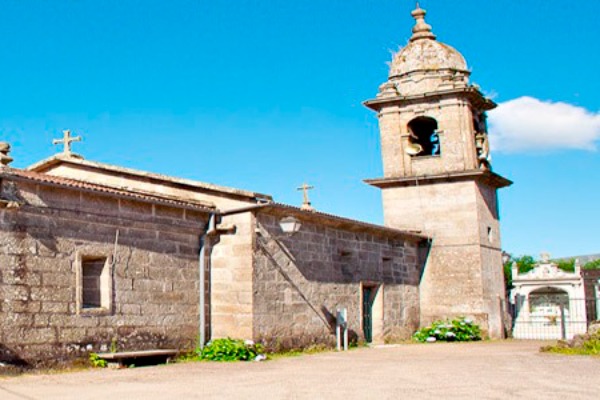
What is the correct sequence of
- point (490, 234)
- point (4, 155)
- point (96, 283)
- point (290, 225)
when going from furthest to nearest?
point (490, 234) → point (290, 225) → point (96, 283) → point (4, 155)

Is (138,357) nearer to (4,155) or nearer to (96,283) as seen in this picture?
(96,283)

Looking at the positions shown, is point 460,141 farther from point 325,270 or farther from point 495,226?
point 325,270

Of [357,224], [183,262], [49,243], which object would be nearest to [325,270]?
[357,224]

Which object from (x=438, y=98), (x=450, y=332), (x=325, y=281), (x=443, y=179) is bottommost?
(x=450, y=332)

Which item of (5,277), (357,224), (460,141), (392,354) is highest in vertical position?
(460,141)

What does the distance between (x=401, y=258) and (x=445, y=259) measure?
159 centimetres

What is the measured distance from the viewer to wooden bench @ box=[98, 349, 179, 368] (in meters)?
12.6

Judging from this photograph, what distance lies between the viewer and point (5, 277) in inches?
458

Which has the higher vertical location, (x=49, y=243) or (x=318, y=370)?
(x=49, y=243)

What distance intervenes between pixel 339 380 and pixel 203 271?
5231 millimetres

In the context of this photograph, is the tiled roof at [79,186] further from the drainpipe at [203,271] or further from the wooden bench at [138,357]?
the wooden bench at [138,357]

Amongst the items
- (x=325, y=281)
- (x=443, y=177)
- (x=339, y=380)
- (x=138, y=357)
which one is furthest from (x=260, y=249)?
(x=443, y=177)

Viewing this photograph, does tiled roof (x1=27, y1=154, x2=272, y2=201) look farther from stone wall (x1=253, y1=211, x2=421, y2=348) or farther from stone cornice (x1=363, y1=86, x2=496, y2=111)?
stone cornice (x1=363, y1=86, x2=496, y2=111)

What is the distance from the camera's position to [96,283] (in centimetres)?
1323
